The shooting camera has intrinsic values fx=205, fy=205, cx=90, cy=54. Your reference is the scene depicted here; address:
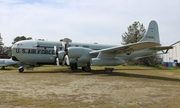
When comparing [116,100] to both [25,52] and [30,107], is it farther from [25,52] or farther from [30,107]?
[25,52]

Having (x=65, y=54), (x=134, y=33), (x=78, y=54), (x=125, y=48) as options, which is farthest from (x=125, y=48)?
(x=134, y=33)

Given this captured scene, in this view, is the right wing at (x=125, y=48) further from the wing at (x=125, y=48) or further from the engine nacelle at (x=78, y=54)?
the engine nacelle at (x=78, y=54)

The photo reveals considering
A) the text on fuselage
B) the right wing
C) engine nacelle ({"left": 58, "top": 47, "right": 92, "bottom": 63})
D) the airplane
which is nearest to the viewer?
the right wing

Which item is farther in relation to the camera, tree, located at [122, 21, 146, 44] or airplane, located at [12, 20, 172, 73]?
tree, located at [122, 21, 146, 44]

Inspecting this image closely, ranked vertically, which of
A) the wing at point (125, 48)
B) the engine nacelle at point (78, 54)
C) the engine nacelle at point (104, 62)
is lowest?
the engine nacelle at point (104, 62)

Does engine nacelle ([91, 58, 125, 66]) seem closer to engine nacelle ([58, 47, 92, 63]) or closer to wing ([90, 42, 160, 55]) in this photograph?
wing ([90, 42, 160, 55])

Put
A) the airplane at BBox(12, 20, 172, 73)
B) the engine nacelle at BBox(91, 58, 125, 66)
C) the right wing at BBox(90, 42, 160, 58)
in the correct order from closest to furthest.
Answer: the right wing at BBox(90, 42, 160, 58) → the engine nacelle at BBox(91, 58, 125, 66) → the airplane at BBox(12, 20, 172, 73)

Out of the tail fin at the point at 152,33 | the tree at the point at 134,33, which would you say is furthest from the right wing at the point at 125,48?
the tree at the point at 134,33

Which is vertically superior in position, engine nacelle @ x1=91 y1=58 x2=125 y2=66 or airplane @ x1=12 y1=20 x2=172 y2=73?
airplane @ x1=12 y1=20 x2=172 y2=73

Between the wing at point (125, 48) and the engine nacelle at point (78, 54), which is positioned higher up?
the wing at point (125, 48)

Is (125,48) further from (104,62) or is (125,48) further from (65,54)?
(65,54)

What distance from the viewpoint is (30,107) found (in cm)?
620

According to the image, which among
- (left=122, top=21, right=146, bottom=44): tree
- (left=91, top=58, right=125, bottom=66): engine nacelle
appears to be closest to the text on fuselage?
(left=91, top=58, right=125, bottom=66): engine nacelle

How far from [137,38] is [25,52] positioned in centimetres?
3783
